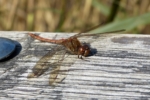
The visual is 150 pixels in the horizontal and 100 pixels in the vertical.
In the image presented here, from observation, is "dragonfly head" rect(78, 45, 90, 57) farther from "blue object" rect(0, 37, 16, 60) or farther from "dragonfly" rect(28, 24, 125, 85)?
"blue object" rect(0, 37, 16, 60)

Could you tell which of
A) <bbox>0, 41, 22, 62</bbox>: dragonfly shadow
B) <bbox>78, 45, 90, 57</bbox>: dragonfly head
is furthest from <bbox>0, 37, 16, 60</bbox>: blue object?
<bbox>78, 45, 90, 57</bbox>: dragonfly head

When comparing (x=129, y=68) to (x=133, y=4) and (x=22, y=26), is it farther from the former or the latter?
(x=22, y=26)

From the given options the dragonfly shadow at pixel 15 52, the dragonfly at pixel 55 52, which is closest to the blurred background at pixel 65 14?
the dragonfly at pixel 55 52

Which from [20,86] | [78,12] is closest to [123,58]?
[20,86]

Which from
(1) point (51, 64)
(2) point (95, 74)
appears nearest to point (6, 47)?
(1) point (51, 64)

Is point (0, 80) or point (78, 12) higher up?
point (0, 80)

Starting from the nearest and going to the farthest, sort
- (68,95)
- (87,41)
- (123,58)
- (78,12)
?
(68,95) → (123,58) → (87,41) → (78,12)

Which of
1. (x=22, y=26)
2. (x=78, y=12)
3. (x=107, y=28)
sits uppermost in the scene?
(x=107, y=28)
